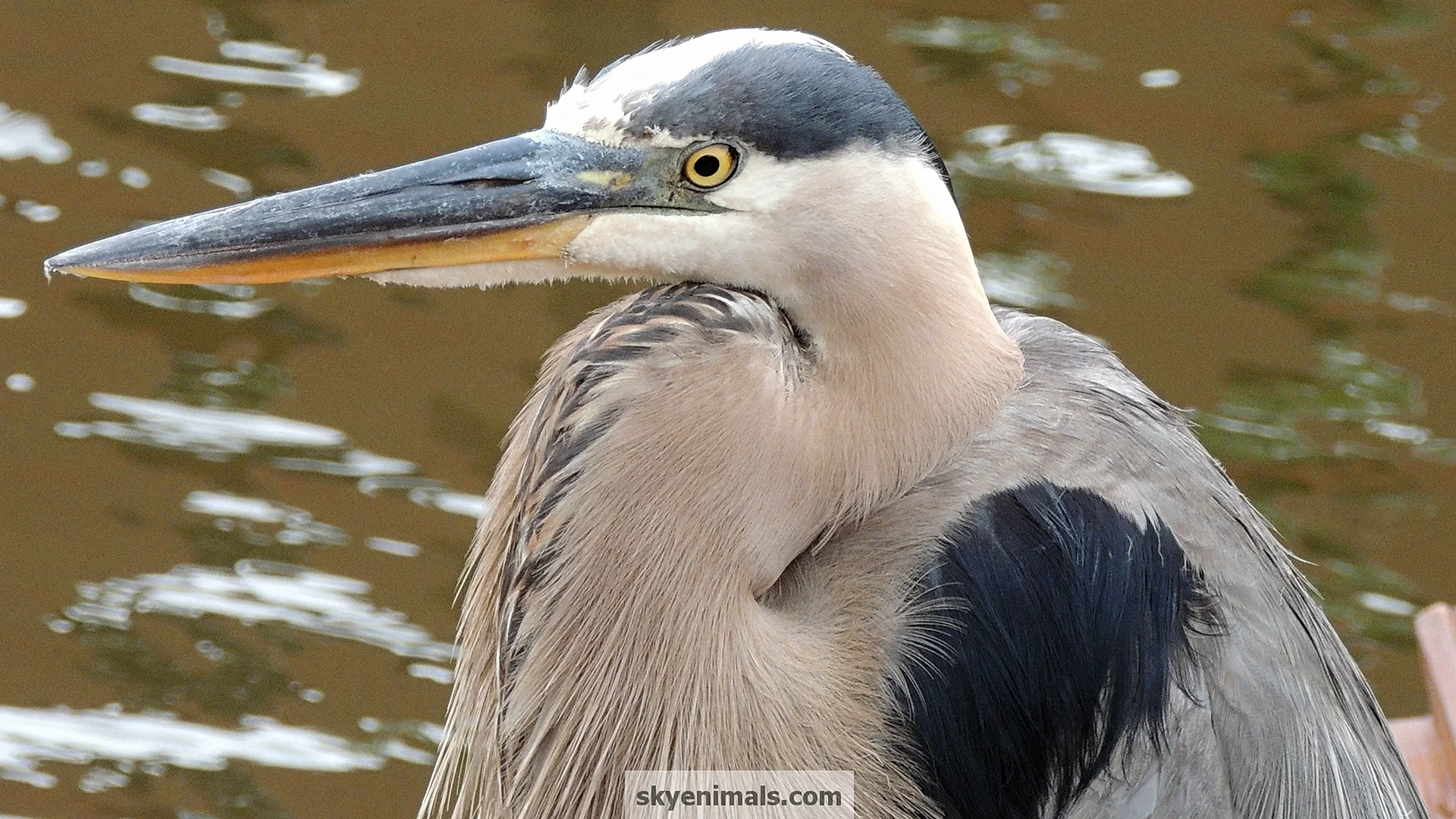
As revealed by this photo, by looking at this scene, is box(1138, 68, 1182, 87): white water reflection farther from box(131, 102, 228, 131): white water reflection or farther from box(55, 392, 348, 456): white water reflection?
box(55, 392, 348, 456): white water reflection

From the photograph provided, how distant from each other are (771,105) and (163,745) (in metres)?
3.11

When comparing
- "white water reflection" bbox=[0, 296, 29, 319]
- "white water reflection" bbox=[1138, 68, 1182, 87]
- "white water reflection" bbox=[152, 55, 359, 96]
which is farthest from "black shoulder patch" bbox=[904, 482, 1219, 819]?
"white water reflection" bbox=[1138, 68, 1182, 87]

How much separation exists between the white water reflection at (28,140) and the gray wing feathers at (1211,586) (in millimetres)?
4778

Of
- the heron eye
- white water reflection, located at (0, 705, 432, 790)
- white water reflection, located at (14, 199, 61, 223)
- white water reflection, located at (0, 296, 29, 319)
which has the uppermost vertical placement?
the heron eye

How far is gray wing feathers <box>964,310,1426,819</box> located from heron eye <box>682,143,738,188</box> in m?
0.65

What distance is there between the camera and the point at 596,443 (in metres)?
2.90

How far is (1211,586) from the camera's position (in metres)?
3.14

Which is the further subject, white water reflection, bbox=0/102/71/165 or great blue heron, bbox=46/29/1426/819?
white water reflection, bbox=0/102/71/165

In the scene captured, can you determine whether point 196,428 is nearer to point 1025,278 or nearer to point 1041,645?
point 1025,278

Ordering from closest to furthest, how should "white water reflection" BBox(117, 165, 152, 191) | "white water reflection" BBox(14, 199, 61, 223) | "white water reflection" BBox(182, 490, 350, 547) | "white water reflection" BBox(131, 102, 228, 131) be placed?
"white water reflection" BBox(182, 490, 350, 547), "white water reflection" BBox(14, 199, 61, 223), "white water reflection" BBox(117, 165, 152, 191), "white water reflection" BBox(131, 102, 228, 131)

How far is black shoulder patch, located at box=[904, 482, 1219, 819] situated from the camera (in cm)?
299

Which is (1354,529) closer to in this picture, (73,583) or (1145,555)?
(1145,555)

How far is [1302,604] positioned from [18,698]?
3512mm

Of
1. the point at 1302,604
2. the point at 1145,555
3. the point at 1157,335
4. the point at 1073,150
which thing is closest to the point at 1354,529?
the point at 1157,335
